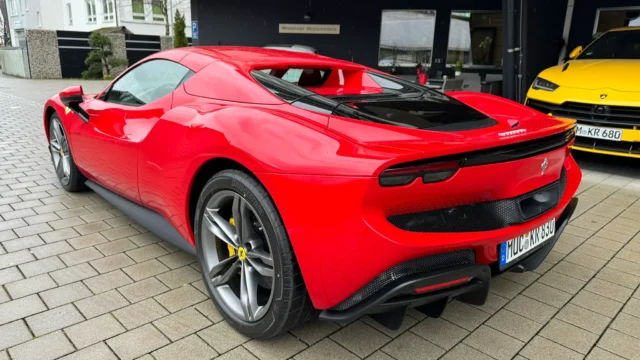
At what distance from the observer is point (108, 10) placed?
2914 centimetres

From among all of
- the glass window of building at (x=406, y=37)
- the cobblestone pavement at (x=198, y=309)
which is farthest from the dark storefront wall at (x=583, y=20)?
the cobblestone pavement at (x=198, y=309)

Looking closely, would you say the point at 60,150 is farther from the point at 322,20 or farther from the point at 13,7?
the point at 13,7

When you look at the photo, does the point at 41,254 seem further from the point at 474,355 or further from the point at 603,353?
the point at 603,353

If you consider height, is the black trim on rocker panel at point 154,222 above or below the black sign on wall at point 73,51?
below

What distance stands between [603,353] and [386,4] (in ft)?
39.6

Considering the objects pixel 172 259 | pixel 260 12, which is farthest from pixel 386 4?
pixel 172 259

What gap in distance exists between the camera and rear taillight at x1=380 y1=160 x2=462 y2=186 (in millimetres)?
1566

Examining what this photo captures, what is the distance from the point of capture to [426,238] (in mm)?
1626

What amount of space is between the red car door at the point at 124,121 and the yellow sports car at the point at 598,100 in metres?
4.44

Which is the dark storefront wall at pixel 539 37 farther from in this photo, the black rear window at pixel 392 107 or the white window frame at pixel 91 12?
the white window frame at pixel 91 12

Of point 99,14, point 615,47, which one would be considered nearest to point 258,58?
point 615,47

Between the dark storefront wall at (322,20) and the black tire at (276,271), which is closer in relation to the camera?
the black tire at (276,271)

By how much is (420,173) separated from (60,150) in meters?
3.62

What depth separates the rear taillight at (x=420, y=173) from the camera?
61.7 inches
